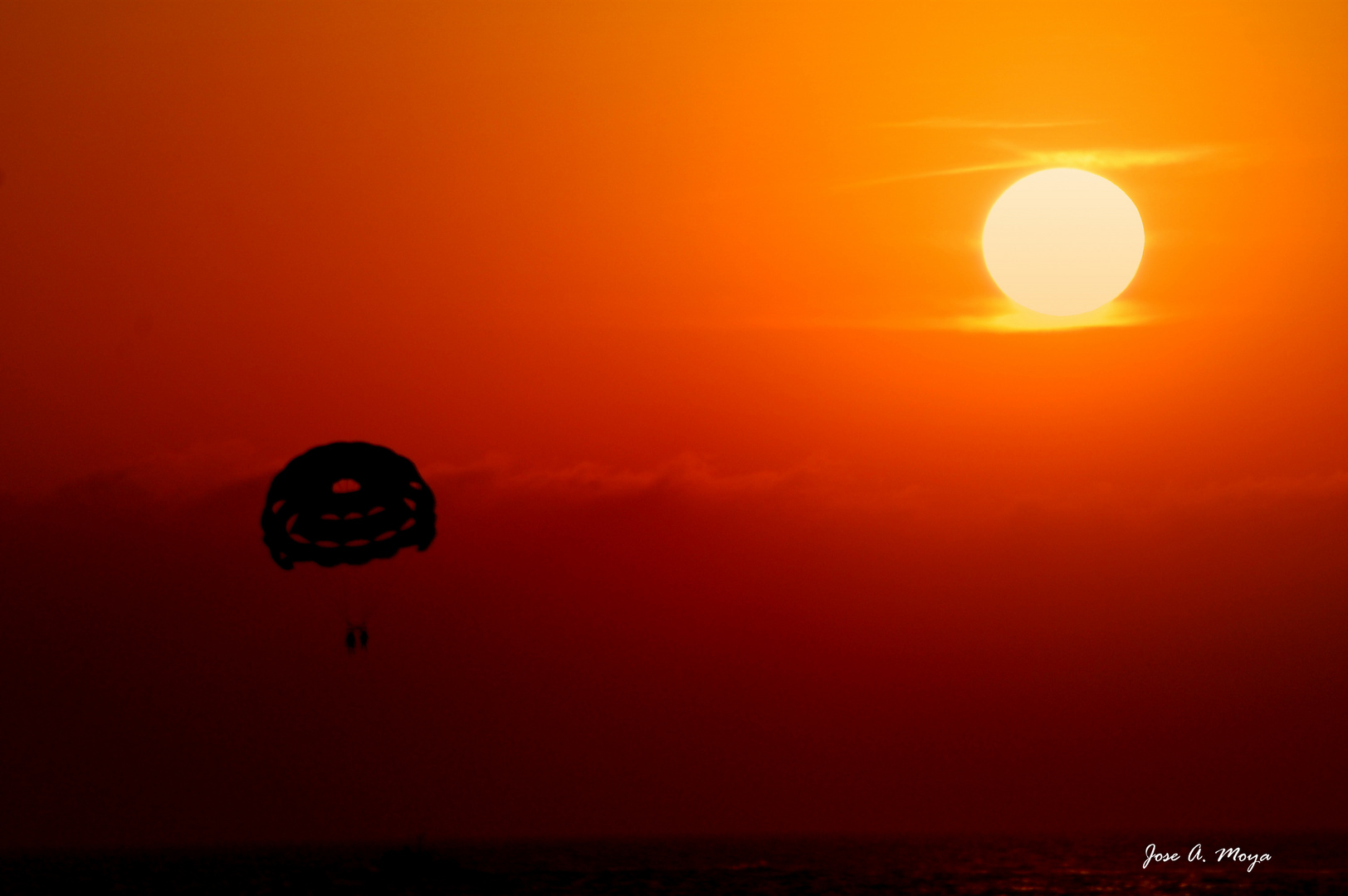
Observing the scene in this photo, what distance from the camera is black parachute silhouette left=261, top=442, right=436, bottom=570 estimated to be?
38.8 m

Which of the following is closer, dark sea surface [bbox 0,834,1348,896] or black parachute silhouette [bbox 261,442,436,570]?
black parachute silhouette [bbox 261,442,436,570]

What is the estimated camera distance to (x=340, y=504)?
3894 centimetres

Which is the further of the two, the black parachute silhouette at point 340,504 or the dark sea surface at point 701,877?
the dark sea surface at point 701,877

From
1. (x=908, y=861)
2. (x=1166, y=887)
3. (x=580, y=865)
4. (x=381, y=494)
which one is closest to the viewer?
A: (x=381, y=494)

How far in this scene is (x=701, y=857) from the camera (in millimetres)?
195125

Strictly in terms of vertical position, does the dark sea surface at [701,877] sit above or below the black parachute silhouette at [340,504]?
below

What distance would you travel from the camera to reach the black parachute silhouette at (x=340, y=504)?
127ft

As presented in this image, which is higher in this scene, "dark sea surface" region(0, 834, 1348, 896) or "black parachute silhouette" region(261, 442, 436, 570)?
"black parachute silhouette" region(261, 442, 436, 570)

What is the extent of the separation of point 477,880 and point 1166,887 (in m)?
54.8

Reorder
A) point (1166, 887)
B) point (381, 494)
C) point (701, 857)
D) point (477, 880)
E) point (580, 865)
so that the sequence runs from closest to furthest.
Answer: point (381, 494)
point (1166, 887)
point (477, 880)
point (580, 865)
point (701, 857)

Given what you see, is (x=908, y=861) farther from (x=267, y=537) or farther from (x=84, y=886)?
(x=267, y=537)

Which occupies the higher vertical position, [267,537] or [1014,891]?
[267,537]

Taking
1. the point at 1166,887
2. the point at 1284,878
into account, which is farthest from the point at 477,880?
the point at 1284,878

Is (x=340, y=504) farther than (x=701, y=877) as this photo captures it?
No
